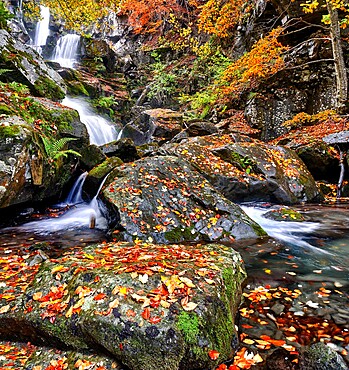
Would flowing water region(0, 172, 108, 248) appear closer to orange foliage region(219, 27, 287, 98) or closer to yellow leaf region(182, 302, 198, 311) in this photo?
yellow leaf region(182, 302, 198, 311)

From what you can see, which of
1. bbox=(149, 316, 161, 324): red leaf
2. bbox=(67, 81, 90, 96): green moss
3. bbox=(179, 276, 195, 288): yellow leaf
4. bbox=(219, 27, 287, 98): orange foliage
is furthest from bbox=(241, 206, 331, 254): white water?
bbox=(67, 81, 90, 96): green moss

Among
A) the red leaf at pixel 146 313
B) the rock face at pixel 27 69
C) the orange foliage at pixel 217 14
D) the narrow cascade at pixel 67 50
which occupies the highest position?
the narrow cascade at pixel 67 50

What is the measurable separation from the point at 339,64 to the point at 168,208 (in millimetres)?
9580

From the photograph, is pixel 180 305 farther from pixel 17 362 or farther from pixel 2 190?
pixel 2 190

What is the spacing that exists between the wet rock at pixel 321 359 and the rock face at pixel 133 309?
1.95 ft

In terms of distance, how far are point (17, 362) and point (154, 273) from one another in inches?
49.7

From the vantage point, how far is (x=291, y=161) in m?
8.97

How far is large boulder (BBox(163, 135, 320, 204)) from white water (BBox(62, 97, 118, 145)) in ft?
22.0

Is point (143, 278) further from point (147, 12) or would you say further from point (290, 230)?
point (147, 12)

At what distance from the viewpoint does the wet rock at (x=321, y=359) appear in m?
2.19

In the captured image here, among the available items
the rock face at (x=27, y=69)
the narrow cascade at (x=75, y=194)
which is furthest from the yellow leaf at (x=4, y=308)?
the rock face at (x=27, y=69)

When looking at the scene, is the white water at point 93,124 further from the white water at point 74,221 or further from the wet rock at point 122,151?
the white water at point 74,221

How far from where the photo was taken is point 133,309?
2242 mm

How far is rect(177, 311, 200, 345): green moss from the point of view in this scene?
7.02 ft
